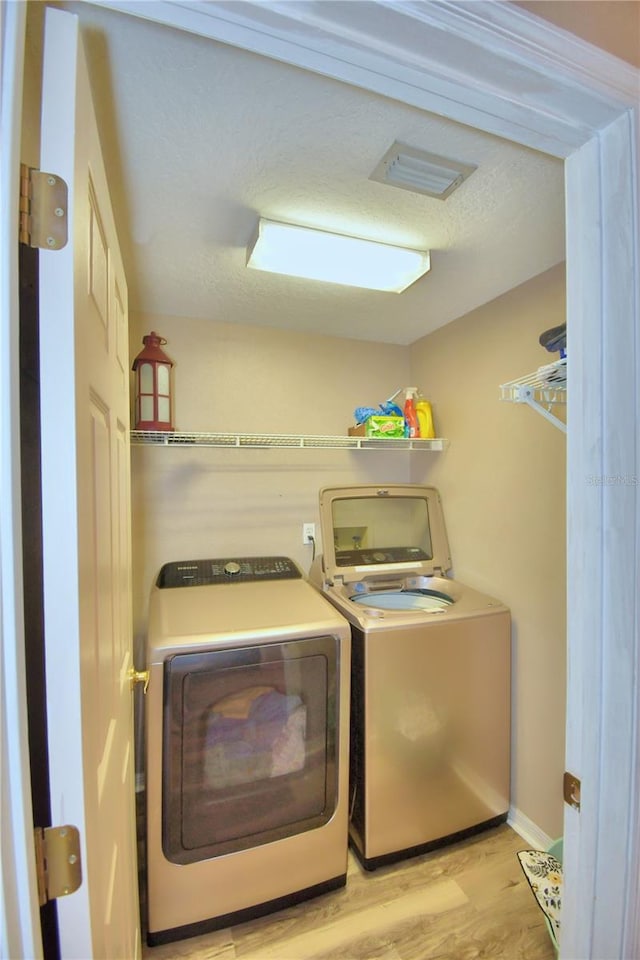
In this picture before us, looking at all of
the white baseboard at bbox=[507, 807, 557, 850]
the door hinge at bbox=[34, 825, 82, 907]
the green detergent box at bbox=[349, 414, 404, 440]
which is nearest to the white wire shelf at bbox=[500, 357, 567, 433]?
the green detergent box at bbox=[349, 414, 404, 440]

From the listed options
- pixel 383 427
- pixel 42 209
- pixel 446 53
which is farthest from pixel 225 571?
pixel 446 53

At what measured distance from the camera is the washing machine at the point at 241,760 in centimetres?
127

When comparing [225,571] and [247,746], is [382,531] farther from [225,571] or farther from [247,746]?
[247,746]

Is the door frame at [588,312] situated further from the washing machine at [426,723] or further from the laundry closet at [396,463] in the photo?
the laundry closet at [396,463]

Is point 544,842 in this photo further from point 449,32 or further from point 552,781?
point 449,32

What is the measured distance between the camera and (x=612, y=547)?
70 cm

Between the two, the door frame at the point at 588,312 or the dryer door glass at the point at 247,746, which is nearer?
the door frame at the point at 588,312

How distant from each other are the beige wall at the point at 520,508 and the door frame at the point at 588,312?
911mm

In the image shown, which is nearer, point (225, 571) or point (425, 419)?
point (225, 571)

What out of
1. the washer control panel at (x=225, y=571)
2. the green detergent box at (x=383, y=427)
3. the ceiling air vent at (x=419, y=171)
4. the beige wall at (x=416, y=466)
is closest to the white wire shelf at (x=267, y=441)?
the green detergent box at (x=383, y=427)

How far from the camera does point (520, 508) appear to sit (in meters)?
1.74

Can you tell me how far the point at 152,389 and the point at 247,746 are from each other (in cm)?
144

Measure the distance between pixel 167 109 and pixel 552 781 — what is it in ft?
8.03

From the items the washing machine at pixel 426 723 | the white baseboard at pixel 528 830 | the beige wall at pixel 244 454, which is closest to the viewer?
the washing machine at pixel 426 723
